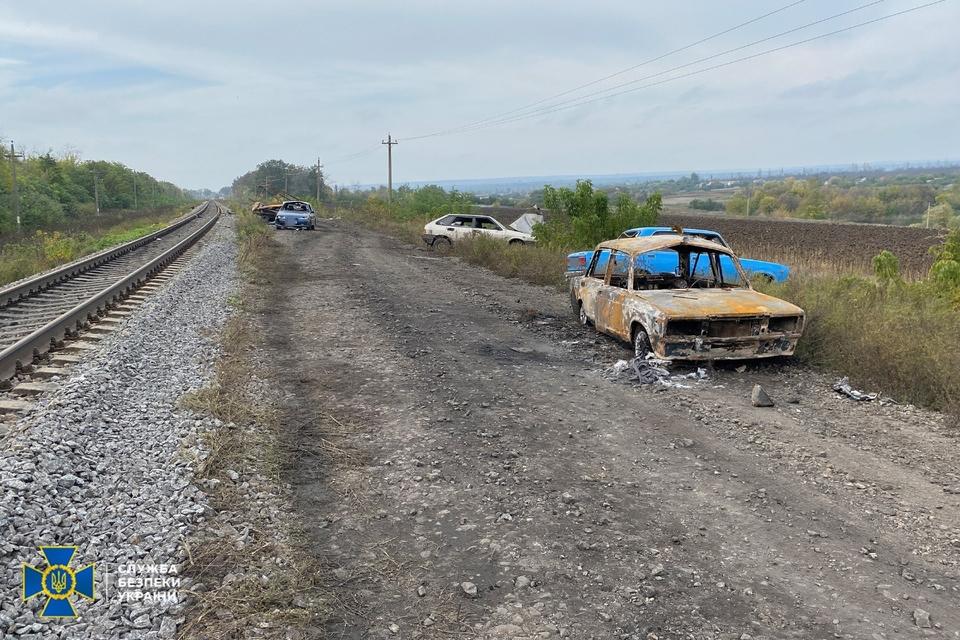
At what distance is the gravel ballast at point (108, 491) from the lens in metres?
3.28

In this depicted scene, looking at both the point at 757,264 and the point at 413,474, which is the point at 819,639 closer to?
the point at 413,474

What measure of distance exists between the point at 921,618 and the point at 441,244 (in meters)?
22.5

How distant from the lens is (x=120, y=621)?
3209 mm

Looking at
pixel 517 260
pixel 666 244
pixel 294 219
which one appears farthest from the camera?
pixel 294 219

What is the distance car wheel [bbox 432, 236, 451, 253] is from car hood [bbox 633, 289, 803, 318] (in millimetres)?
16583

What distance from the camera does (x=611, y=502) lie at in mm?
4637

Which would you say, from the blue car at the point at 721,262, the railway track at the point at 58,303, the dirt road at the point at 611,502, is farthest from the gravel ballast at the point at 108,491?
the blue car at the point at 721,262

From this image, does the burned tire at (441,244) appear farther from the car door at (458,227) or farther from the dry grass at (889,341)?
the dry grass at (889,341)

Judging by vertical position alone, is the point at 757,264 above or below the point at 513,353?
above

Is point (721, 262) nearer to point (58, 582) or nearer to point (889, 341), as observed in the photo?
point (889, 341)

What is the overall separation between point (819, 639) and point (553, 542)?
1479mm

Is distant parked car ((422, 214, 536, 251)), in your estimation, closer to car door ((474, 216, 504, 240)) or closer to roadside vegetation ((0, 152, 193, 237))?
car door ((474, 216, 504, 240))

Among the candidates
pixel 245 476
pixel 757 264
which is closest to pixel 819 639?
pixel 245 476

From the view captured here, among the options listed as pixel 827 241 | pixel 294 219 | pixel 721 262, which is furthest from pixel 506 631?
pixel 827 241
